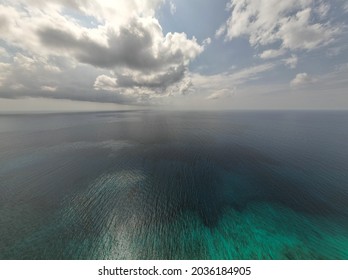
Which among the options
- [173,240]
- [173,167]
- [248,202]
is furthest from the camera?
[173,167]

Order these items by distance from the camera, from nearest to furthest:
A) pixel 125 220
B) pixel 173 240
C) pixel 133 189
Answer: pixel 173 240 → pixel 125 220 → pixel 133 189

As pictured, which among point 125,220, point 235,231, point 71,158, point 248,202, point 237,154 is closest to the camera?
point 235,231

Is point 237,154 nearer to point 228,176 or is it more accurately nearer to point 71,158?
point 228,176

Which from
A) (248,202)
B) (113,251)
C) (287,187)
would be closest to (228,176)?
(248,202)

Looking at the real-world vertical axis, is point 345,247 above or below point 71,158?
above

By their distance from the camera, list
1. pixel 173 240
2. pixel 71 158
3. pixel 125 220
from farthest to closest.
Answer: pixel 71 158 → pixel 125 220 → pixel 173 240

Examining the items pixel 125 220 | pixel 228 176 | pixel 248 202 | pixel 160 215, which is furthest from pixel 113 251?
pixel 228 176

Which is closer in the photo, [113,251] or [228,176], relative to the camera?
[113,251]

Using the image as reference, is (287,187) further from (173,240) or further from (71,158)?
(71,158)
